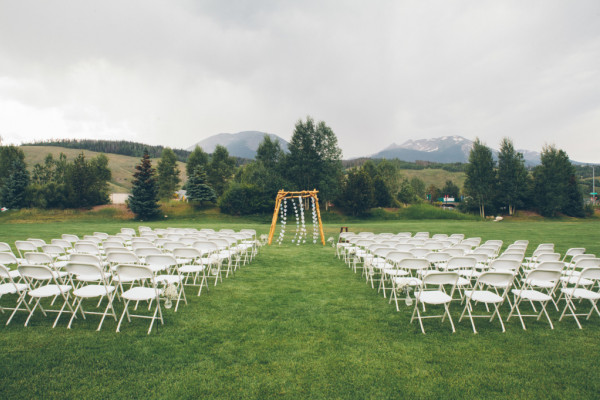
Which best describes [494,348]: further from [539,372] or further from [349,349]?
[349,349]

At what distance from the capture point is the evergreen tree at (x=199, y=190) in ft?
123

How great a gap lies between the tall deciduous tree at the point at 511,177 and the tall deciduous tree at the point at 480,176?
1268mm

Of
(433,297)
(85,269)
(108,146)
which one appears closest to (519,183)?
(433,297)

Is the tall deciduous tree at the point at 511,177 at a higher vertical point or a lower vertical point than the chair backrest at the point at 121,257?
higher

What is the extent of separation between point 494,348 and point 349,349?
1829 millimetres

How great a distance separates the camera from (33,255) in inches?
191

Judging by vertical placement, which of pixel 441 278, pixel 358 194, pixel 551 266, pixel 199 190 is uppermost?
pixel 199 190

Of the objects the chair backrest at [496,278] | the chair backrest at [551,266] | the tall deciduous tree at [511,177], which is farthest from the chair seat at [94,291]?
the tall deciduous tree at [511,177]

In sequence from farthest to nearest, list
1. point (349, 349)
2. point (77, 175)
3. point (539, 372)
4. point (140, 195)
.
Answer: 1. point (77, 175)
2. point (140, 195)
3. point (349, 349)
4. point (539, 372)

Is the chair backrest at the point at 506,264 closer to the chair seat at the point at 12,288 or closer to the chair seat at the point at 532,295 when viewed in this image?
the chair seat at the point at 532,295

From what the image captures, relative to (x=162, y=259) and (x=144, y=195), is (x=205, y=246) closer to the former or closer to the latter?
(x=162, y=259)

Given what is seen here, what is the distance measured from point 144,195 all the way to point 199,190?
21.7ft

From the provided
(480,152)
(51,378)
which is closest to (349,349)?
(51,378)

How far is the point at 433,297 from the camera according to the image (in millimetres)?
4484
